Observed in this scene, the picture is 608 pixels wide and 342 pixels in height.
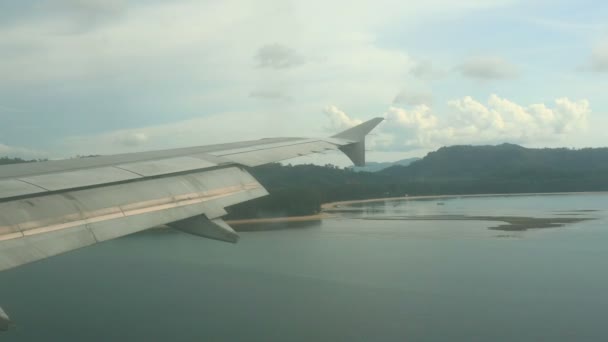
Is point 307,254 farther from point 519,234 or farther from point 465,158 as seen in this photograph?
point 465,158

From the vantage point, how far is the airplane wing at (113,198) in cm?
316

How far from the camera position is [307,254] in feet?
70.9

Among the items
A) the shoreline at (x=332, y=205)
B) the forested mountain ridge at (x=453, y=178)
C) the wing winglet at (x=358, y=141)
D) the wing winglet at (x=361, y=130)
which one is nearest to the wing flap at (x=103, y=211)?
the wing winglet at (x=358, y=141)

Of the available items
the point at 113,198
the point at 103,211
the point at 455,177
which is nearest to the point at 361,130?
the point at 113,198

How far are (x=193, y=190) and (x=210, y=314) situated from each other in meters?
8.50

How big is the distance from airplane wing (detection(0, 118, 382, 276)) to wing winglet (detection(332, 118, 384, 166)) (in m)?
1.57

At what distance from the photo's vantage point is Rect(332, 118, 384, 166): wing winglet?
7.28 m

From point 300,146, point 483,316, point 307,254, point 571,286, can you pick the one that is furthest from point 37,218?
point 307,254

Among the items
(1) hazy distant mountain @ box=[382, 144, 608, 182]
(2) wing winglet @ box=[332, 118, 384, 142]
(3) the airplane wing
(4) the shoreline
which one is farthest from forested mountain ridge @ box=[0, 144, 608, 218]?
(3) the airplane wing

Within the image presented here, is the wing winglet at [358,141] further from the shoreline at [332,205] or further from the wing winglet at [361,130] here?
the shoreline at [332,205]

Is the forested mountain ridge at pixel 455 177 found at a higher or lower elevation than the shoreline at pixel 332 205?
higher

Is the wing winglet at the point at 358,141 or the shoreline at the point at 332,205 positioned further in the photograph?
the shoreline at the point at 332,205

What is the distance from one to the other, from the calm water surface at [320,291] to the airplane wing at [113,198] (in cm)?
642

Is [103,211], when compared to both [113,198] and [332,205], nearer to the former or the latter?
[113,198]
